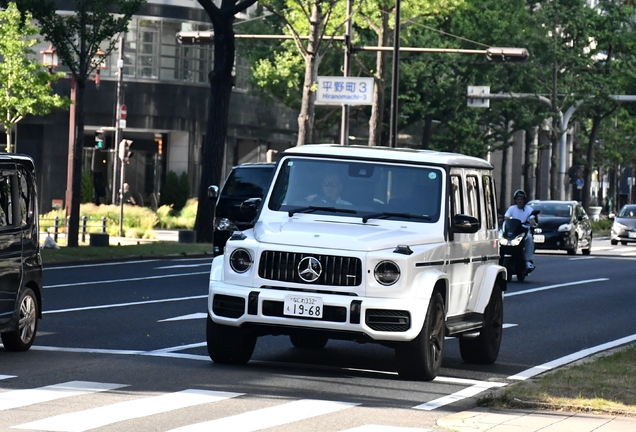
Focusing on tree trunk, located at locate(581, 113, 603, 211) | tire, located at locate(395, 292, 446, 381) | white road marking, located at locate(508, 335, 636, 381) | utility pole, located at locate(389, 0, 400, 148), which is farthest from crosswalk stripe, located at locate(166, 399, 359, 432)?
tree trunk, located at locate(581, 113, 603, 211)

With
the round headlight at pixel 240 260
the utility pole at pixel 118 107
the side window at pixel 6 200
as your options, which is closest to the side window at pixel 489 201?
the round headlight at pixel 240 260

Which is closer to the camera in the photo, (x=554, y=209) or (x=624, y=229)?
(x=554, y=209)

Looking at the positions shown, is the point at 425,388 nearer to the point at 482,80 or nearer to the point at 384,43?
the point at 384,43

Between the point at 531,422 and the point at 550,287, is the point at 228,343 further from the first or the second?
the point at 550,287

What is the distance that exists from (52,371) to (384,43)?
129 ft

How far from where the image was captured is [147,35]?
204 feet

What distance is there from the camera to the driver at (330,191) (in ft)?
42.5

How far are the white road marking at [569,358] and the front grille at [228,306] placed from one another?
8.62 ft

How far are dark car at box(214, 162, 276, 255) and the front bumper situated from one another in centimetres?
1423

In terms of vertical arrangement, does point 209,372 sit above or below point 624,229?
above

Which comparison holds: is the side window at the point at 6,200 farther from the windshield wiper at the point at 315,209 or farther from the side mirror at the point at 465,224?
the side mirror at the point at 465,224

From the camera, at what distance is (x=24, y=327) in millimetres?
13602

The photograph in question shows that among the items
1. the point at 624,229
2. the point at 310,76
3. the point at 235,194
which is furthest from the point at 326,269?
the point at 624,229

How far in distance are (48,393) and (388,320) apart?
9.43 ft
